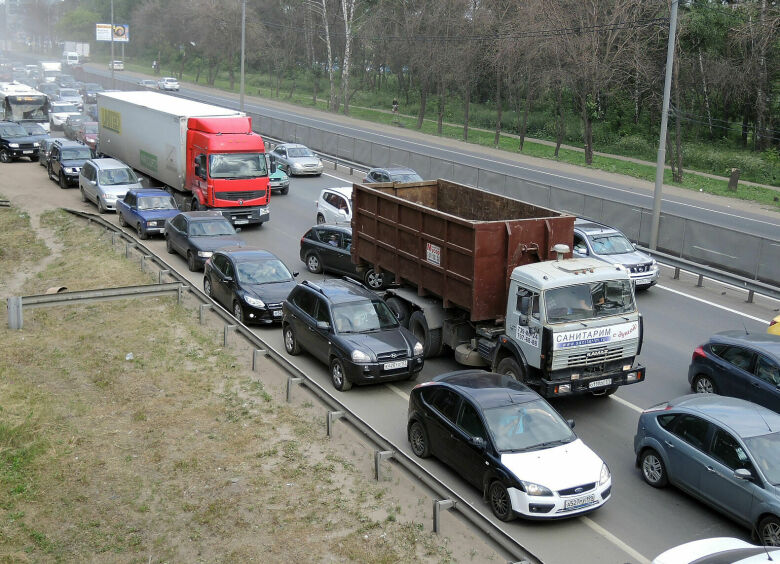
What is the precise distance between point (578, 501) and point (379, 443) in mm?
2829

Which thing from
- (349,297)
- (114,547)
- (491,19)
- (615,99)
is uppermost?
(491,19)

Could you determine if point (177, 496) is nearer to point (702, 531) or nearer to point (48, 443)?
point (48, 443)

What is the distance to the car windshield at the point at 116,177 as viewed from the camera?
30.9 meters

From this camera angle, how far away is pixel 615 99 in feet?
192

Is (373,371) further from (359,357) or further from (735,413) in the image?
(735,413)

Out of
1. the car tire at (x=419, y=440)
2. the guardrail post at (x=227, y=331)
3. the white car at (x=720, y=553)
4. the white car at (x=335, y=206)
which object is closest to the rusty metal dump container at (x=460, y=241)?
the car tire at (x=419, y=440)

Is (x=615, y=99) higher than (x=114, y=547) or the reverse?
higher

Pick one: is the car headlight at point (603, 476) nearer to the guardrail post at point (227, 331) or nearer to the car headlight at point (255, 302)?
the guardrail post at point (227, 331)

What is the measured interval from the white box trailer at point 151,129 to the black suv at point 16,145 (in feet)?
21.7

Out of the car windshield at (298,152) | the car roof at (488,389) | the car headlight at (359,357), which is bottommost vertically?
the car headlight at (359,357)

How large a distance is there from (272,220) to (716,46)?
34903 mm

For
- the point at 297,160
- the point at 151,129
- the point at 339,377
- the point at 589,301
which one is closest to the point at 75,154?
the point at 151,129

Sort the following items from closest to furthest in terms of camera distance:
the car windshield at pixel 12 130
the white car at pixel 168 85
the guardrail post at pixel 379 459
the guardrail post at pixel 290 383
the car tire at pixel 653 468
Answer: the guardrail post at pixel 379 459 < the car tire at pixel 653 468 < the guardrail post at pixel 290 383 < the car windshield at pixel 12 130 < the white car at pixel 168 85

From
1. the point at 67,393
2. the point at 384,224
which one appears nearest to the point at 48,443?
the point at 67,393
